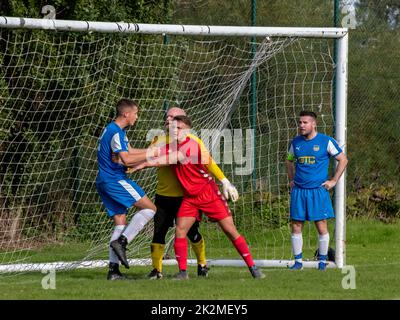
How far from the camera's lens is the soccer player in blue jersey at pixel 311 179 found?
12328 millimetres

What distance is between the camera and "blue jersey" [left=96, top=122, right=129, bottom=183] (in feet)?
36.6

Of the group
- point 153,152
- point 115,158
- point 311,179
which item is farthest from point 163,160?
point 311,179

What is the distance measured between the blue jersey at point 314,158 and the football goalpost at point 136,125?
37 centimetres

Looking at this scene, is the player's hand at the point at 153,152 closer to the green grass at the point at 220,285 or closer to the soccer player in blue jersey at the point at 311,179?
the green grass at the point at 220,285

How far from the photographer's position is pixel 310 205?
12312 millimetres

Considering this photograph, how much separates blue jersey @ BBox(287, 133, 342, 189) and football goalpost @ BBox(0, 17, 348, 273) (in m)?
0.37

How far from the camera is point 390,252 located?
Result: 48.9 feet

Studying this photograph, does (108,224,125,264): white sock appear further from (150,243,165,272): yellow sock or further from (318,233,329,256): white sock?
(318,233,329,256): white sock

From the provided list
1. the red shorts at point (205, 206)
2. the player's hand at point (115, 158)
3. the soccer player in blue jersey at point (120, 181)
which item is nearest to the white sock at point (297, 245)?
the red shorts at point (205, 206)

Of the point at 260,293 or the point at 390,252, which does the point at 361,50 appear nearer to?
the point at 390,252

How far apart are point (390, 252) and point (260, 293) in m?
5.44

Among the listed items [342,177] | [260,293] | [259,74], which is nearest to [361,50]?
[259,74]

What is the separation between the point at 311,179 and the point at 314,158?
250 millimetres
